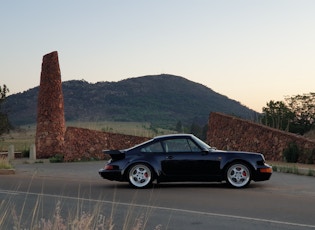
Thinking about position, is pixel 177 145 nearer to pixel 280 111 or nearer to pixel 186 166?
pixel 186 166

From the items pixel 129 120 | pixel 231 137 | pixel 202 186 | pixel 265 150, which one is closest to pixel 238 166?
Result: pixel 202 186

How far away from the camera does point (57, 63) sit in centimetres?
3303

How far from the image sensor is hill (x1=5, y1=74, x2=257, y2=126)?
13112 centimetres

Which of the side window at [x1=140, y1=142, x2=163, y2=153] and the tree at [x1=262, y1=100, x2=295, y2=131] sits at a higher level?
the tree at [x1=262, y1=100, x2=295, y2=131]

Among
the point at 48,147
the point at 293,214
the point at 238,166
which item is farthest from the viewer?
the point at 48,147

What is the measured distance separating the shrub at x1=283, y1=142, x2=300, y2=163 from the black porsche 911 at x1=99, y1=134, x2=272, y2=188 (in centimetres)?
891

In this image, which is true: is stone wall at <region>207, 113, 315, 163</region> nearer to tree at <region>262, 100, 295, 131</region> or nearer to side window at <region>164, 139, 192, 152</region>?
side window at <region>164, 139, 192, 152</region>

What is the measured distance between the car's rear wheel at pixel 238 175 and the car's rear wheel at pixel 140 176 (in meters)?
2.01

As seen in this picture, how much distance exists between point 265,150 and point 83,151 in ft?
32.1

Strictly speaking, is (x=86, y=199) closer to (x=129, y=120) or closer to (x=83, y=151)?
(x=83, y=151)

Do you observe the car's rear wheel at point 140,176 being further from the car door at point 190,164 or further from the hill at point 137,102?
the hill at point 137,102

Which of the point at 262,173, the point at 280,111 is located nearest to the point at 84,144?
the point at 262,173

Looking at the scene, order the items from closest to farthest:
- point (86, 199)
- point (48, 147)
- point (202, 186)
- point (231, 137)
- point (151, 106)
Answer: point (86, 199), point (202, 186), point (231, 137), point (48, 147), point (151, 106)

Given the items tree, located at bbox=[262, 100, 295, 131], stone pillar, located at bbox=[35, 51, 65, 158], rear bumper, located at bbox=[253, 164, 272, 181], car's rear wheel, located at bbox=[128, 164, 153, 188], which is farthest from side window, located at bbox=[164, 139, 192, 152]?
tree, located at bbox=[262, 100, 295, 131]
